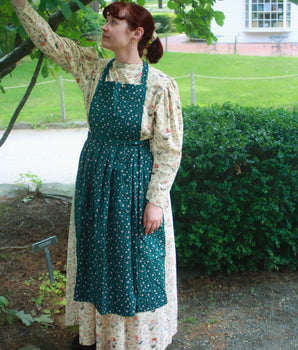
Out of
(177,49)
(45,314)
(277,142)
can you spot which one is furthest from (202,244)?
(177,49)

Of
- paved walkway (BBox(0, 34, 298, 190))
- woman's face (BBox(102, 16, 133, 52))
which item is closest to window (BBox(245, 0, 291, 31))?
paved walkway (BBox(0, 34, 298, 190))

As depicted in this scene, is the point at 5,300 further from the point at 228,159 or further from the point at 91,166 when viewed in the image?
the point at 228,159

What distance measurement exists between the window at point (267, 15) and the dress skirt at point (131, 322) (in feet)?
80.4

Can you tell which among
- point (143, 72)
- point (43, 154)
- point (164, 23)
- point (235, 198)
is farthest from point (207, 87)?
point (143, 72)

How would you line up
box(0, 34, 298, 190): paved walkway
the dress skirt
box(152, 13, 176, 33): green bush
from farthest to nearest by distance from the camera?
box(0, 34, 298, 190): paved walkway < box(152, 13, 176, 33): green bush < the dress skirt

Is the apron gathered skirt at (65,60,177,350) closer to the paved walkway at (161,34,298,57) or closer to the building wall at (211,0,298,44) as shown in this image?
the paved walkway at (161,34,298,57)

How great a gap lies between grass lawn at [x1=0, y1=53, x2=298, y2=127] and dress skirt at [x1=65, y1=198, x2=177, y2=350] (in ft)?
25.7

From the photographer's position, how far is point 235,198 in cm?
337

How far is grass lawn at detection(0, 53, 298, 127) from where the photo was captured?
1123cm

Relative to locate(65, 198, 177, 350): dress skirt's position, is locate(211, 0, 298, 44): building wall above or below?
above

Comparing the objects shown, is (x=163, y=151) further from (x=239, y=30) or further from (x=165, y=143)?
(x=239, y=30)

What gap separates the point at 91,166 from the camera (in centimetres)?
231

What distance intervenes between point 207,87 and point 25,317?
11.7m

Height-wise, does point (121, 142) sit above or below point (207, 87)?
above
